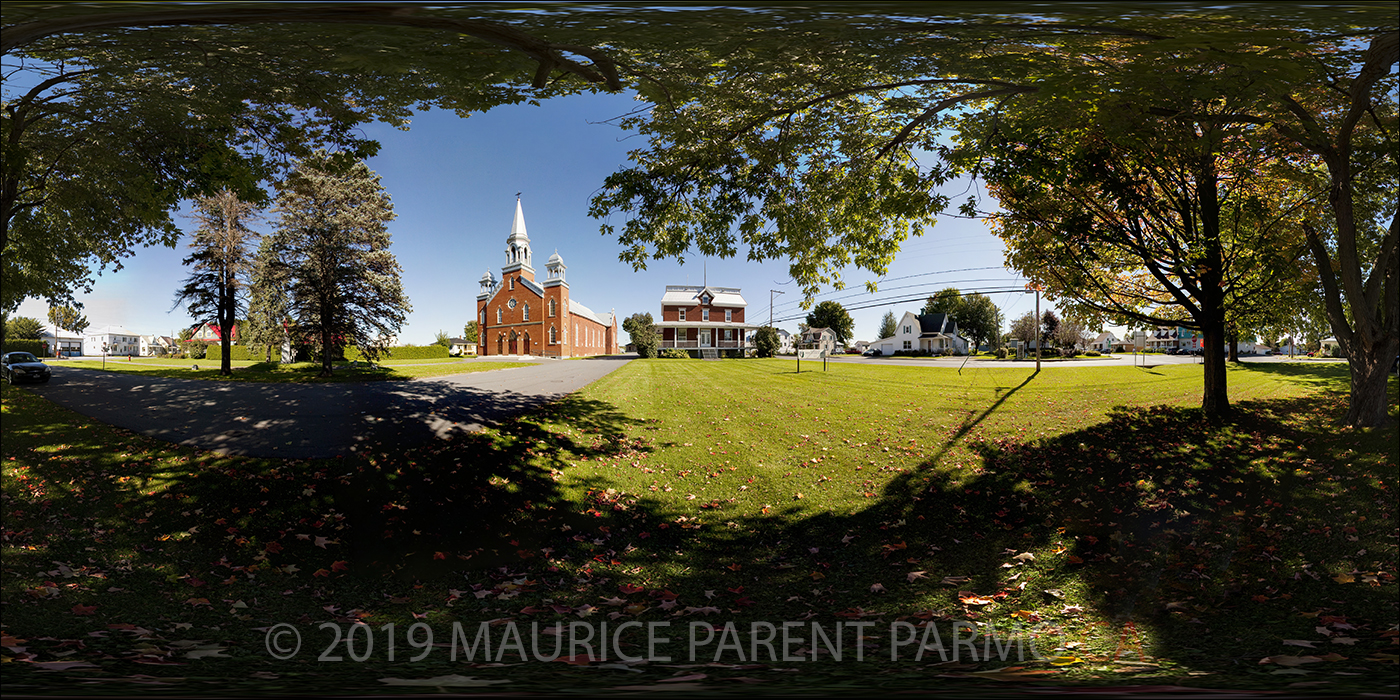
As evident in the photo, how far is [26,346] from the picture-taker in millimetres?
2785

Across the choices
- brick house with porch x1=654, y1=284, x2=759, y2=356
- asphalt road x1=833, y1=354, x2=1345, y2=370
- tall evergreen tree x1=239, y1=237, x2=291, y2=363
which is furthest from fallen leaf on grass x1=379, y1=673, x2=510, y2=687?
asphalt road x1=833, y1=354, x2=1345, y2=370

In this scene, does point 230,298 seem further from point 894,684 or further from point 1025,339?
point 1025,339

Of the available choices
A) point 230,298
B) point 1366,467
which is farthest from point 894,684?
point 230,298

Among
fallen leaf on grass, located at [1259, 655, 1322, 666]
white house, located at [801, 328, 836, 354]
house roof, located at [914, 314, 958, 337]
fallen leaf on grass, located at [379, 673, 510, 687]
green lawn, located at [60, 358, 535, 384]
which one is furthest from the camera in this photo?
white house, located at [801, 328, 836, 354]

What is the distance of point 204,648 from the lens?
5.18 ft

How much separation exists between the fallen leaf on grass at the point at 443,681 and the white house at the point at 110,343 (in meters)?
2.96

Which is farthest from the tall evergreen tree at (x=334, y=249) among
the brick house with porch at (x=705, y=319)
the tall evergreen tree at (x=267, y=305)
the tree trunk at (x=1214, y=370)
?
the tree trunk at (x=1214, y=370)

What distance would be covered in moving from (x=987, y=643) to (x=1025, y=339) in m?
2.54

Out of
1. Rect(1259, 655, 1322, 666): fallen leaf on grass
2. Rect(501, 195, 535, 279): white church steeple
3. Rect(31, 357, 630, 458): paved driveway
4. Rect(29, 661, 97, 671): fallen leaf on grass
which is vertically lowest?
Rect(1259, 655, 1322, 666): fallen leaf on grass

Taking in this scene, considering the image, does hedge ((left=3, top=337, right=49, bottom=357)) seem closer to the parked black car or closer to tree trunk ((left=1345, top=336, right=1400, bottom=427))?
the parked black car

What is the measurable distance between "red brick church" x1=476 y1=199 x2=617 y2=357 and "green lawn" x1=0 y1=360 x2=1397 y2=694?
47 cm

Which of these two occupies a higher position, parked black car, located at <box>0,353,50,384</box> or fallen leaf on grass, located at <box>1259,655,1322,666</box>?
parked black car, located at <box>0,353,50,384</box>

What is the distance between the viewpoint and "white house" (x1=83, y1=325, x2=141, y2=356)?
8.63ft

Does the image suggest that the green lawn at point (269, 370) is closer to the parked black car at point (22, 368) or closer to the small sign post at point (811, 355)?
the parked black car at point (22, 368)
